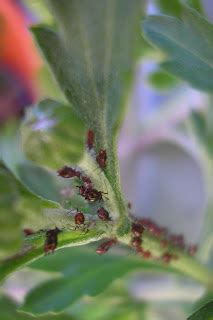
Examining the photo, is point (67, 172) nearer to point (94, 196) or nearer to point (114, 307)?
point (94, 196)

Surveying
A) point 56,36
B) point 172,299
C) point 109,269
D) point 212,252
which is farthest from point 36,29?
point 172,299

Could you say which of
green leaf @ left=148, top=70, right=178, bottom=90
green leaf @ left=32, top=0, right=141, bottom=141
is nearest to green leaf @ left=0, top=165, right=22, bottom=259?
green leaf @ left=32, top=0, right=141, bottom=141

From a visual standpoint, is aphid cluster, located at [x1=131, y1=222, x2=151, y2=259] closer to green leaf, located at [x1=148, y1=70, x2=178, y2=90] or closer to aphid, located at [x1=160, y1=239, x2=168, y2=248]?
aphid, located at [x1=160, y1=239, x2=168, y2=248]

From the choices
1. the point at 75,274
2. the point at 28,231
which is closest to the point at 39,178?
the point at 75,274

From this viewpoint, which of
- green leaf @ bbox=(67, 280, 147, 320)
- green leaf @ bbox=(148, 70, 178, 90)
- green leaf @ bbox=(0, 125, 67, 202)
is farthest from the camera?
green leaf @ bbox=(148, 70, 178, 90)

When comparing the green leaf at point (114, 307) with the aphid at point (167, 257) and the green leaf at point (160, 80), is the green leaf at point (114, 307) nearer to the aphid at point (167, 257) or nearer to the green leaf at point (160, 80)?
the aphid at point (167, 257)

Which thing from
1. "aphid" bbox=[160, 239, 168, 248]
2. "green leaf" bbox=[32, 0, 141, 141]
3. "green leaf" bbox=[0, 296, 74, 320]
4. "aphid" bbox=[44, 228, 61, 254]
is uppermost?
"green leaf" bbox=[32, 0, 141, 141]

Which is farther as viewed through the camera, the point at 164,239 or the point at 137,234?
the point at 164,239
